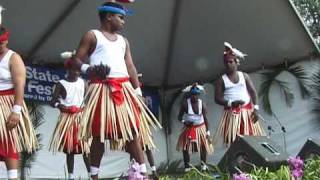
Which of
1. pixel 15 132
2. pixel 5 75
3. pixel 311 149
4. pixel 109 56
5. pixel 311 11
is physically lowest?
pixel 311 149

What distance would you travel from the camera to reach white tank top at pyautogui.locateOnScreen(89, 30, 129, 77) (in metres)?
3.75

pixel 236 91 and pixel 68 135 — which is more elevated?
pixel 236 91

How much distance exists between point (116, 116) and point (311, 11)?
1141 cm

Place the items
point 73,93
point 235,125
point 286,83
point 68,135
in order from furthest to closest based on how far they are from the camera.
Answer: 1. point 286,83
2. point 73,93
3. point 235,125
4. point 68,135

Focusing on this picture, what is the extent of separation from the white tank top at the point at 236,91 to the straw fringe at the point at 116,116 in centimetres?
246

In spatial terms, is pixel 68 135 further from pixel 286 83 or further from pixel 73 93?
pixel 286 83

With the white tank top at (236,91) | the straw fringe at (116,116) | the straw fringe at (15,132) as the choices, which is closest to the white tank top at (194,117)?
the white tank top at (236,91)

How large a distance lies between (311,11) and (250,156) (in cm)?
1114

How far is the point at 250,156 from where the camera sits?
366cm

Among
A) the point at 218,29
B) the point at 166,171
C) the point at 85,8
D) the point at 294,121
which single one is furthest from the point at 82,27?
the point at 294,121

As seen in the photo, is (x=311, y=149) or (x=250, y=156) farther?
(x=311, y=149)

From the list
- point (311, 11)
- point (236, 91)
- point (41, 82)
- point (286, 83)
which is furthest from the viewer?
point (311, 11)

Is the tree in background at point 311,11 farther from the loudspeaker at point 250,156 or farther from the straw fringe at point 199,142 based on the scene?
the loudspeaker at point 250,156

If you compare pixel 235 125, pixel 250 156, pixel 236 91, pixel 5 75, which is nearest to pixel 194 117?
pixel 236 91
